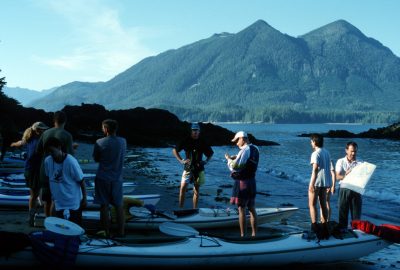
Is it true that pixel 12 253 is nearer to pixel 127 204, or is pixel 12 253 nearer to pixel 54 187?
pixel 54 187

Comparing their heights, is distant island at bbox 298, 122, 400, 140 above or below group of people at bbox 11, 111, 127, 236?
above

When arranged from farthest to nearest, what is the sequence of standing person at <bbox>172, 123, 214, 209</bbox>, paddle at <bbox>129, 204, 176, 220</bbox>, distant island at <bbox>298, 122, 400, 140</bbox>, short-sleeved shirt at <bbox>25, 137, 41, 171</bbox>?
distant island at <bbox>298, 122, 400, 140</bbox>, standing person at <bbox>172, 123, 214, 209</bbox>, paddle at <bbox>129, 204, 176, 220</bbox>, short-sleeved shirt at <bbox>25, 137, 41, 171</bbox>

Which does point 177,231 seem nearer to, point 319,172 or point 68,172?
point 68,172

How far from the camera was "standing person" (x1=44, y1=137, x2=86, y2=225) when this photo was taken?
7.64m

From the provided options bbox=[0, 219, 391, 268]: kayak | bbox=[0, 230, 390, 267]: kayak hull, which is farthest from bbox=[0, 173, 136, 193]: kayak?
bbox=[0, 230, 390, 267]: kayak hull

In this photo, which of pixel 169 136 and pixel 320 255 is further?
pixel 169 136

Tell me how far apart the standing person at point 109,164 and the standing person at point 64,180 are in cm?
80

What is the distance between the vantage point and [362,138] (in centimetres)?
9662

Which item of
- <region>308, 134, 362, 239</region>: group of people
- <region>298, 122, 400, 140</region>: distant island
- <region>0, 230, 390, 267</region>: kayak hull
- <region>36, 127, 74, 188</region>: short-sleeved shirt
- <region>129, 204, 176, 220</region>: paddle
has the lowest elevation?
<region>0, 230, 390, 267</region>: kayak hull

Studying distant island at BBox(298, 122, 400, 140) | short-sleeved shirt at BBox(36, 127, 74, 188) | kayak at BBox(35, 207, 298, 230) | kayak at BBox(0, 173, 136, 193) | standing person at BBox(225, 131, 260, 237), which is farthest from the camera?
distant island at BBox(298, 122, 400, 140)

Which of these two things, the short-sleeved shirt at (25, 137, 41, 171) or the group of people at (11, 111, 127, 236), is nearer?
the group of people at (11, 111, 127, 236)

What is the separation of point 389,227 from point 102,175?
5325 millimetres

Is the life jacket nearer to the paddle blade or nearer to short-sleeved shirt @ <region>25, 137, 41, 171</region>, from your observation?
the paddle blade

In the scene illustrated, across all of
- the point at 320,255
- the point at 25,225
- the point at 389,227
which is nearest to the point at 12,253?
the point at 25,225
